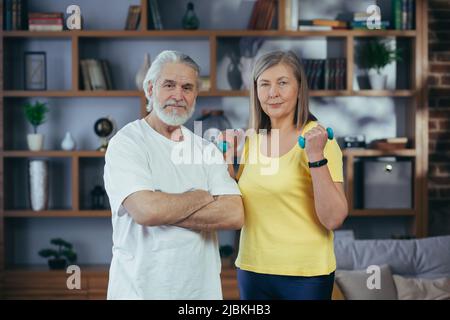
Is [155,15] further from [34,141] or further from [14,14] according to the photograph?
[34,141]

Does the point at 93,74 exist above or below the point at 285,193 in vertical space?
above

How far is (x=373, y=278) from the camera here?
230 centimetres

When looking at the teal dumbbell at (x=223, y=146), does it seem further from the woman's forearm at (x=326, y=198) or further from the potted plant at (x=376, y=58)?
the potted plant at (x=376, y=58)

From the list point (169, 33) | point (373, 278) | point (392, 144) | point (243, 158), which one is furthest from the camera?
point (392, 144)

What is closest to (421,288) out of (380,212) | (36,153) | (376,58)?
(380,212)

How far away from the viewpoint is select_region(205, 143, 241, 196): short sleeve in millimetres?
1308

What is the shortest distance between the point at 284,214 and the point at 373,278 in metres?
1.09

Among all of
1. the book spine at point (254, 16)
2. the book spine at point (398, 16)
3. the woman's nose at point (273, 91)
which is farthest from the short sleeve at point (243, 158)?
the book spine at point (398, 16)

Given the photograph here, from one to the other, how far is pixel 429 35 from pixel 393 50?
21 centimetres

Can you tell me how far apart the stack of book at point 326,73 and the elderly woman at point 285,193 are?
1752 millimetres

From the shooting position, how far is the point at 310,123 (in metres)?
1.31

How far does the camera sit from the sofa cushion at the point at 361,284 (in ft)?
7.59

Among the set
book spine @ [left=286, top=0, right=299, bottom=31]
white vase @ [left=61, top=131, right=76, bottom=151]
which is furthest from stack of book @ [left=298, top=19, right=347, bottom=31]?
white vase @ [left=61, top=131, right=76, bottom=151]
